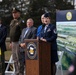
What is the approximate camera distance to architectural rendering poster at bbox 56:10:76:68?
25.1ft

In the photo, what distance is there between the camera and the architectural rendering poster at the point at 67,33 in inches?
302

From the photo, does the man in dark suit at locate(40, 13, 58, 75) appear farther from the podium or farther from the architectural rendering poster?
the architectural rendering poster

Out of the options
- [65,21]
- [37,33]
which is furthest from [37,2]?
[37,33]

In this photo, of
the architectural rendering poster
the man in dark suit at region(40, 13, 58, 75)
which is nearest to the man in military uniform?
the man in dark suit at region(40, 13, 58, 75)

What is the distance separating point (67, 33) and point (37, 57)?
8.31 feet

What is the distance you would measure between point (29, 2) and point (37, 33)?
23653 millimetres

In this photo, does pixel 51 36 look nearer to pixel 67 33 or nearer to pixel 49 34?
pixel 49 34

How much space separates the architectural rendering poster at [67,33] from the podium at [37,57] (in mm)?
2060

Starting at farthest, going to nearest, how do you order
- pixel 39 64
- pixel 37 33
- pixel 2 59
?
pixel 2 59 < pixel 37 33 < pixel 39 64

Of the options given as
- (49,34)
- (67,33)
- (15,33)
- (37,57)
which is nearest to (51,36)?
(49,34)

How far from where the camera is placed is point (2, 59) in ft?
23.5

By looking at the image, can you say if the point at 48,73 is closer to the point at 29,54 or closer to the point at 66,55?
the point at 29,54

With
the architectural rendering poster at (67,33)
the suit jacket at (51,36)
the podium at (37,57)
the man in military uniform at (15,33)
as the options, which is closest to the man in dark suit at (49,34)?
the suit jacket at (51,36)

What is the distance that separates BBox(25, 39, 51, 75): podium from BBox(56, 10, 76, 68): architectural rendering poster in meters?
2.06
